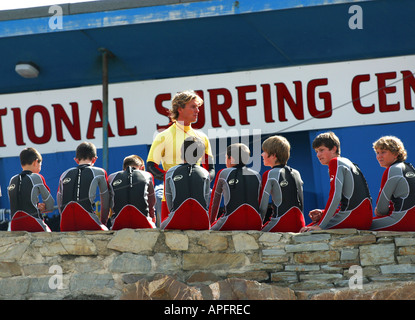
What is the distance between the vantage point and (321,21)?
9102 mm

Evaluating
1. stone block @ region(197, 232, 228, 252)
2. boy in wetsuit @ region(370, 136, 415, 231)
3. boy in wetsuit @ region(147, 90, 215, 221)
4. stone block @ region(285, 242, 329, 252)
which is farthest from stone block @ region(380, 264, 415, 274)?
boy in wetsuit @ region(147, 90, 215, 221)

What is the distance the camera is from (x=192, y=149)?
6.29 metres

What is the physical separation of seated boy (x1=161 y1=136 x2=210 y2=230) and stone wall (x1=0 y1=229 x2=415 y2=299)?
10cm

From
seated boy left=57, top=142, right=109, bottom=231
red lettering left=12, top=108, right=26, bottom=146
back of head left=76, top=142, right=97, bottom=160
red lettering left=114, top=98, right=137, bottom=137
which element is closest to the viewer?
seated boy left=57, top=142, right=109, bottom=231

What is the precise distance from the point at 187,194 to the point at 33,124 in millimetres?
5160

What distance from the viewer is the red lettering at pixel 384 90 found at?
977cm

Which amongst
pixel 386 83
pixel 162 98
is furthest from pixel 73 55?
pixel 386 83

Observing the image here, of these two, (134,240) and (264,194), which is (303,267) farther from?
(134,240)

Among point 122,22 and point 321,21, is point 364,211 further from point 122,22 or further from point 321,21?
point 122,22

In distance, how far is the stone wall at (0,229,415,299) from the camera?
6000 millimetres

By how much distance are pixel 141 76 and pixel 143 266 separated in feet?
15.4

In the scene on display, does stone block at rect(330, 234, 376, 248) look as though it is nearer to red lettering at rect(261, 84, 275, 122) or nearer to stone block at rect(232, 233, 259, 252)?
stone block at rect(232, 233, 259, 252)

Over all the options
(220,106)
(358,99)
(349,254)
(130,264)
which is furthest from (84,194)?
(358,99)

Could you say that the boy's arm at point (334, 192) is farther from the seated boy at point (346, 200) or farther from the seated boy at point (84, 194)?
the seated boy at point (84, 194)
